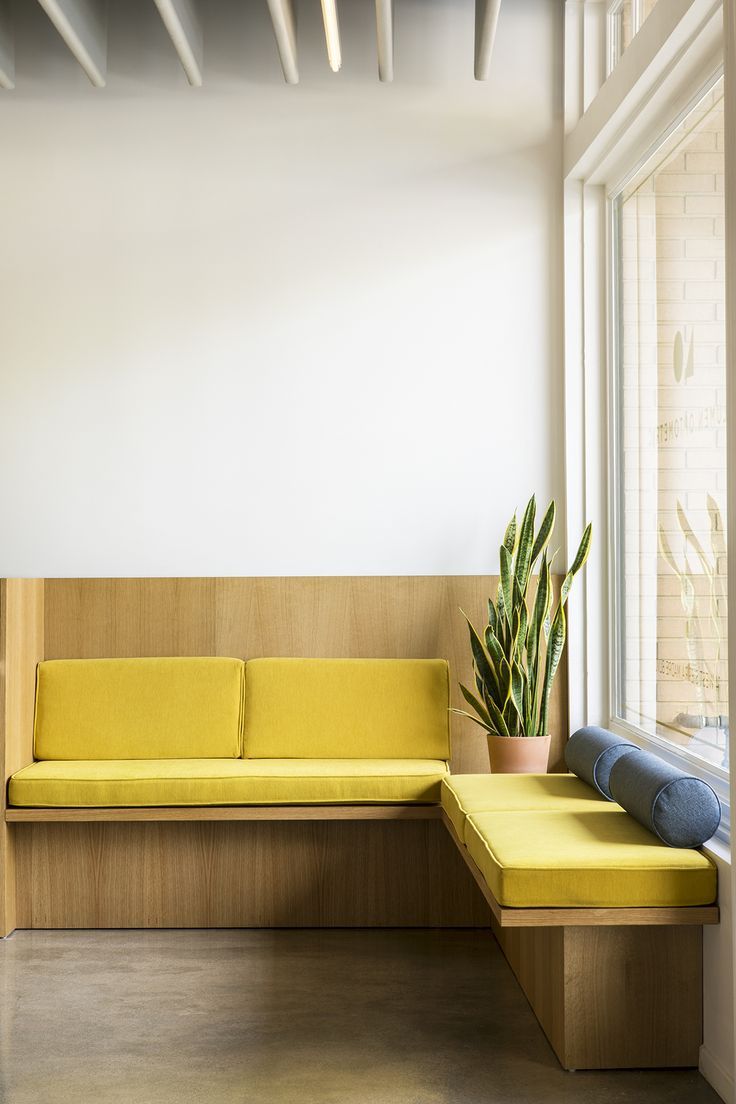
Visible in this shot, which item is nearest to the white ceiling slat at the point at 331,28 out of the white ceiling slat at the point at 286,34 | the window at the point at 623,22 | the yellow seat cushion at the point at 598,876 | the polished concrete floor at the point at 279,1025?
the white ceiling slat at the point at 286,34

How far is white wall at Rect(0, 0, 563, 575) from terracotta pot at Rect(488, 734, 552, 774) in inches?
32.0

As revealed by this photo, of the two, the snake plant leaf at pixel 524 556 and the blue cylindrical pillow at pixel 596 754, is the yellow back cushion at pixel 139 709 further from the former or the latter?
the blue cylindrical pillow at pixel 596 754

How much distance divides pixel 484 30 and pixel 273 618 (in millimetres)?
2271

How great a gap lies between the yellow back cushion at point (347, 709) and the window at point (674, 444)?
0.74 metres

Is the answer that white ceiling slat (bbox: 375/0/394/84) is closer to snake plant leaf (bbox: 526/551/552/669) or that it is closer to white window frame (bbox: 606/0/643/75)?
white window frame (bbox: 606/0/643/75)

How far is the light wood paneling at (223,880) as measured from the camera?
12.7 feet

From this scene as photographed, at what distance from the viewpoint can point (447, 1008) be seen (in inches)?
120

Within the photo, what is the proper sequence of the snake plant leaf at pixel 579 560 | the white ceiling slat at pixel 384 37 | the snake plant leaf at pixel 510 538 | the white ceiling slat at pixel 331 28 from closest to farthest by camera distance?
the white ceiling slat at pixel 331 28 < the white ceiling slat at pixel 384 37 < the snake plant leaf at pixel 579 560 < the snake plant leaf at pixel 510 538

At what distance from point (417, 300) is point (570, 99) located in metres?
1.02

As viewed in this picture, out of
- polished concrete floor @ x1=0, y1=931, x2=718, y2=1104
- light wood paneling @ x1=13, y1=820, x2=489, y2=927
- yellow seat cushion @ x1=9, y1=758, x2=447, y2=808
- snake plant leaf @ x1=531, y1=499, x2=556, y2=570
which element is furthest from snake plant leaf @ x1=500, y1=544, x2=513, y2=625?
polished concrete floor @ x1=0, y1=931, x2=718, y2=1104

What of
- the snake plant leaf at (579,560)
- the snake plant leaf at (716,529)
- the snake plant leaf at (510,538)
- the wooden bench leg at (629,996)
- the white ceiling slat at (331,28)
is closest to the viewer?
the wooden bench leg at (629,996)

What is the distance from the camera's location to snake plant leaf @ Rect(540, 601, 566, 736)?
382 centimetres

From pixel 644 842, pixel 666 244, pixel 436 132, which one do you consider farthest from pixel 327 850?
pixel 436 132

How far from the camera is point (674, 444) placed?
3463mm
